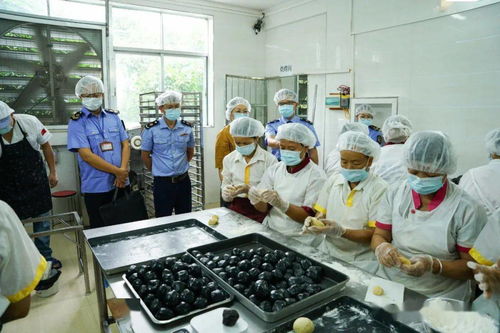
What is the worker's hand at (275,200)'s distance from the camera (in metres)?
2.11

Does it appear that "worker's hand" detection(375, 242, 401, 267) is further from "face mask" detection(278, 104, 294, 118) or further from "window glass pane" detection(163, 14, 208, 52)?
"window glass pane" detection(163, 14, 208, 52)

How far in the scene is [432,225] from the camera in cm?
157

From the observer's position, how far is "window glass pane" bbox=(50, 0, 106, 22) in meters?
4.43

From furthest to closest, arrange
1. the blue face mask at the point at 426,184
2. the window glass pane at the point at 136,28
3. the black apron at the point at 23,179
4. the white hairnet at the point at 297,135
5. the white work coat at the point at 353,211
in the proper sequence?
the window glass pane at the point at 136,28 → the black apron at the point at 23,179 → the white hairnet at the point at 297,135 → the white work coat at the point at 353,211 → the blue face mask at the point at 426,184

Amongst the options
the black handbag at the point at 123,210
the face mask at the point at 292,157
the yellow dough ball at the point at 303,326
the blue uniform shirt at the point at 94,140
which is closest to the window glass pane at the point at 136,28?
the blue uniform shirt at the point at 94,140

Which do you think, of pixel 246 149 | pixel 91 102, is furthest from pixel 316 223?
pixel 91 102

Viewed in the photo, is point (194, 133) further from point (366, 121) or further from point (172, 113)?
point (366, 121)

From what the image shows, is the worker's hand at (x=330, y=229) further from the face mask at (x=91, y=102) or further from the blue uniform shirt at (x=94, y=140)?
the face mask at (x=91, y=102)

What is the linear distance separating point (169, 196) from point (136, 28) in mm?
3016

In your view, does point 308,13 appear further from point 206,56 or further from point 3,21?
point 3,21

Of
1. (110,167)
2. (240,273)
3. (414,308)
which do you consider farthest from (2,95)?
(414,308)

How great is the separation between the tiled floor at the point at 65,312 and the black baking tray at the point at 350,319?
1.94 meters

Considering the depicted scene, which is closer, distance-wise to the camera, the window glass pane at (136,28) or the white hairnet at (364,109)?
the white hairnet at (364,109)

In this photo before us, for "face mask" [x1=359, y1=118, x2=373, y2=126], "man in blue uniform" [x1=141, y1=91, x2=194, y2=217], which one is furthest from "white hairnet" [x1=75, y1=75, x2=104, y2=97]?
"face mask" [x1=359, y1=118, x2=373, y2=126]
